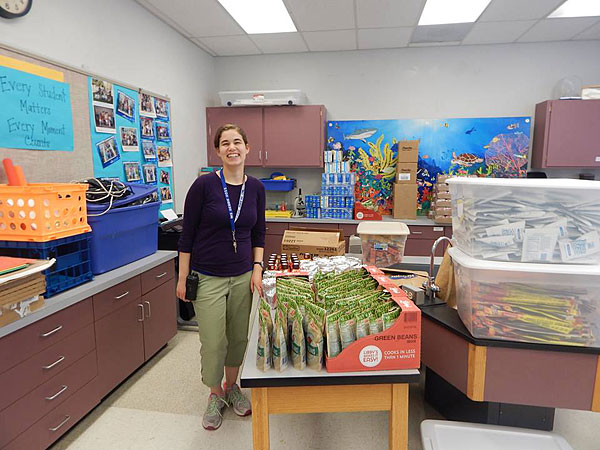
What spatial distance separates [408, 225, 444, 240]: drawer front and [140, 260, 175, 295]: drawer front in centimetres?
259

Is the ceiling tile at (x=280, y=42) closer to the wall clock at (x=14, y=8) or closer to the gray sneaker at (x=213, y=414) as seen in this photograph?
the wall clock at (x=14, y=8)

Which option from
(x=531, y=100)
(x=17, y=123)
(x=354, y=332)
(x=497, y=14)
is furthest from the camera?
(x=531, y=100)

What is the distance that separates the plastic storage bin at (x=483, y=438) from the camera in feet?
5.03

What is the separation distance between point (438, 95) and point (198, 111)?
112 inches

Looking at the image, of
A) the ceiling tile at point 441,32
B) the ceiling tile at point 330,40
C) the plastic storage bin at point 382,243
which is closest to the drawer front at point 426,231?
the plastic storage bin at point 382,243

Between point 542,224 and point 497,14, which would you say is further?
point 497,14

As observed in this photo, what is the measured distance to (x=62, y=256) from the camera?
6.53 ft

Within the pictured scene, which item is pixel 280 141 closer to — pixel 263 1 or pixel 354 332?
pixel 263 1

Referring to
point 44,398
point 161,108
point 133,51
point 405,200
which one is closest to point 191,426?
point 44,398

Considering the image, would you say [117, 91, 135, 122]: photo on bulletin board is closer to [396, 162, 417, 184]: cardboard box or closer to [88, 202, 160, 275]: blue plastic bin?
[88, 202, 160, 275]: blue plastic bin

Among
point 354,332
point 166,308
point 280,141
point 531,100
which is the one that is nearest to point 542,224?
point 354,332

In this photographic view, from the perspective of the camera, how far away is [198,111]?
4570 mm

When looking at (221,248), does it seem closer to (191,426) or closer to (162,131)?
(191,426)

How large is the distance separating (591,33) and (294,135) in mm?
3292
